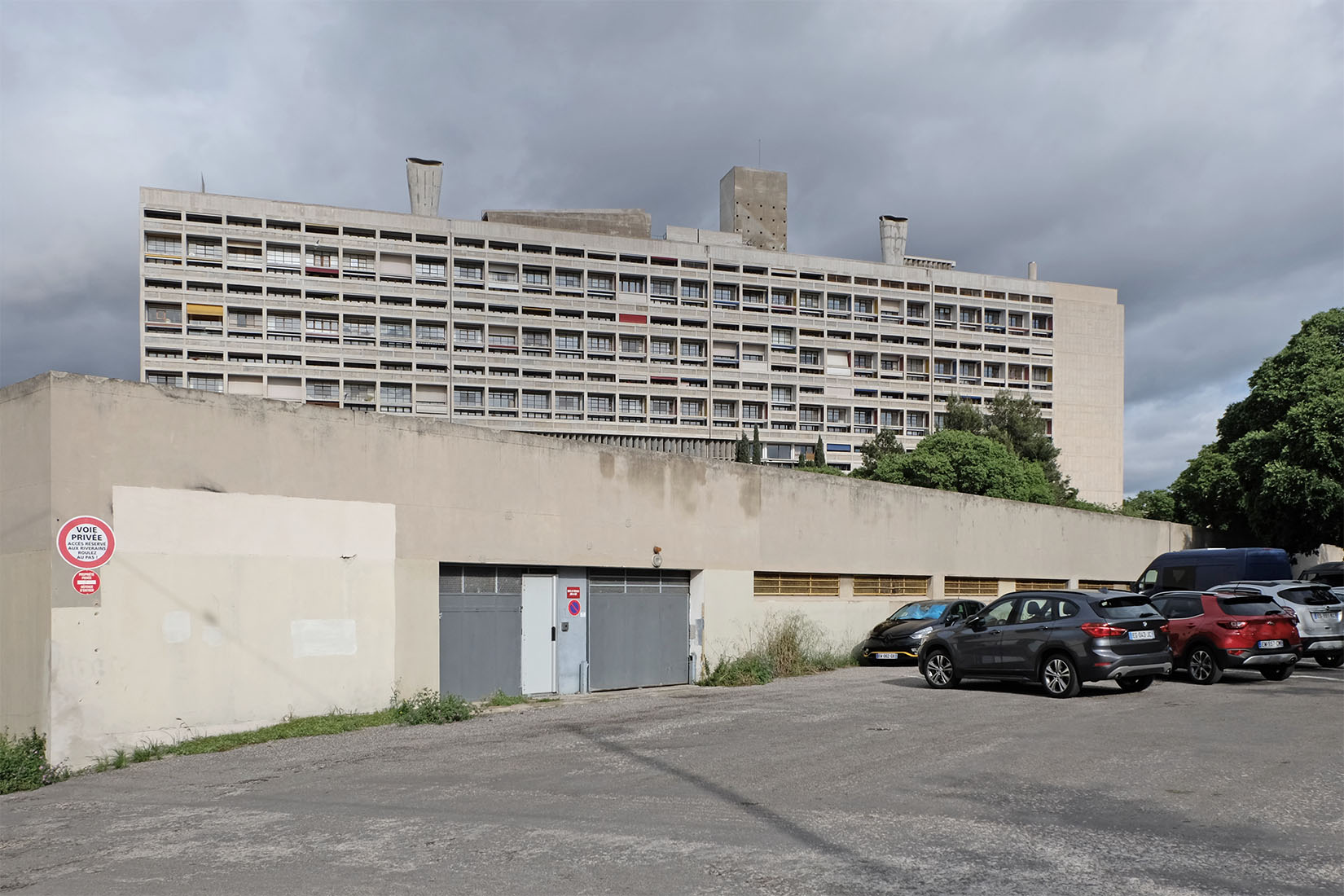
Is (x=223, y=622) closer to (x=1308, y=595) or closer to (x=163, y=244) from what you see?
(x=1308, y=595)

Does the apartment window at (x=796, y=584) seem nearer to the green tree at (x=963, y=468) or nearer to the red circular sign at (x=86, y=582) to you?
the red circular sign at (x=86, y=582)

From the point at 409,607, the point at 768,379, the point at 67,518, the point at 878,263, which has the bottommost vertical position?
the point at 409,607

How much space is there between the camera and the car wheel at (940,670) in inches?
709

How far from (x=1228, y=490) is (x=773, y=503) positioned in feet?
84.4

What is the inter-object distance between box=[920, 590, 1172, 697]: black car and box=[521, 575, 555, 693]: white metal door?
685 centimetres

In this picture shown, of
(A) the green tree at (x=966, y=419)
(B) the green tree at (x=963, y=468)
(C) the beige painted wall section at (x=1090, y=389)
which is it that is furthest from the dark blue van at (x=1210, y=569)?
(C) the beige painted wall section at (x=1090, y=389)

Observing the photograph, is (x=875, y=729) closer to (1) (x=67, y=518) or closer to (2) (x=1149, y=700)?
(2) (x=1149, y=700)

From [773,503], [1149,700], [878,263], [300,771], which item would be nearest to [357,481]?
Result: [300,771]

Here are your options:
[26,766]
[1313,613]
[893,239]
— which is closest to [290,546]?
[26,766]

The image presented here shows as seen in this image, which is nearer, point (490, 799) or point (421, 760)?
point (490, 799)

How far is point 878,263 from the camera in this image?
90375 millimetres

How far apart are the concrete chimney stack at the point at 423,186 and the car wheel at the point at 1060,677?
69581 millimetres

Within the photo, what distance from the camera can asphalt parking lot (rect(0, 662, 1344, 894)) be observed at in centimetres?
687

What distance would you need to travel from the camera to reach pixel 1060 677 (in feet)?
53.0
